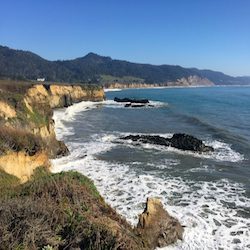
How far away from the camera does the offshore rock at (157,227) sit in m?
13.7

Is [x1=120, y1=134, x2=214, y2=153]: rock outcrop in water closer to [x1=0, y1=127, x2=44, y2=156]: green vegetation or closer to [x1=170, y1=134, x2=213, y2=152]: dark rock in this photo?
[x1=170, y1=134, x2=213, y2=152]: dark rock

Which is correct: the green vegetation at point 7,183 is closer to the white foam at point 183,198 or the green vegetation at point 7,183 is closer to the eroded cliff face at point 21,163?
the eroded cliff face at point 21,163

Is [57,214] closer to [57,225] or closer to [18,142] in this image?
[57,225]

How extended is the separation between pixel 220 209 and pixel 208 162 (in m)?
10.7

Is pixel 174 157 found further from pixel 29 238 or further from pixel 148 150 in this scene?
pixel 29 238

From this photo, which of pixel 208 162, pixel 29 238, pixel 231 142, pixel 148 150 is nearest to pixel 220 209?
pixel 208 162

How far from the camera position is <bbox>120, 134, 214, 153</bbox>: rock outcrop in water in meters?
33.4

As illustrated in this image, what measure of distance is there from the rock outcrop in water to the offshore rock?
18.8m

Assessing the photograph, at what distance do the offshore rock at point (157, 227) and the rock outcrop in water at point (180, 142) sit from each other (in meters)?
18.8

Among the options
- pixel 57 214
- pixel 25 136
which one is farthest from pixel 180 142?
pixel 57 214

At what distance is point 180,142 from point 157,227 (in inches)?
837

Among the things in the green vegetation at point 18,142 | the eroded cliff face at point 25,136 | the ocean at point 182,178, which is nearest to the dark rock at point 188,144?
the ocean at point 182,178

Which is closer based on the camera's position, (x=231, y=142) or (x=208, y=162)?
(x=208, y=162)

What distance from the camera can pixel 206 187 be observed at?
72.9ft
